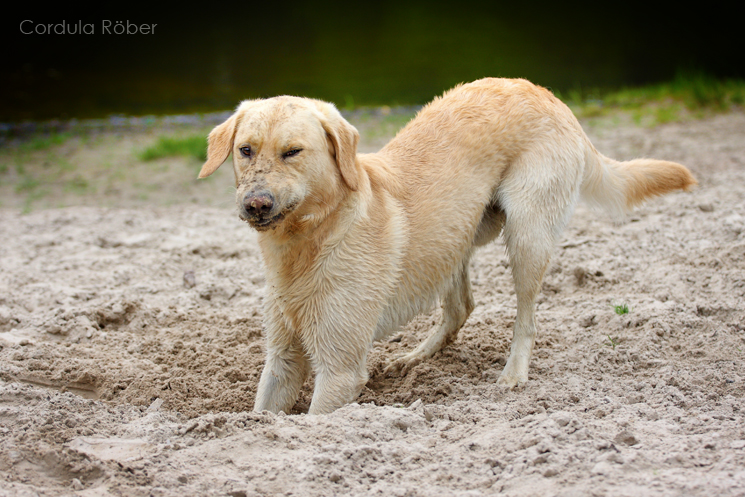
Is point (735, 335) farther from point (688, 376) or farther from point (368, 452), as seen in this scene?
point (368, 452)

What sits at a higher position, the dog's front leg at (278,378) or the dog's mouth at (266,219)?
the dog's mouth at (266,219)

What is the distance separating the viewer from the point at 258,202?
293 cm

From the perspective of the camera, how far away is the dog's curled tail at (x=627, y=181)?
4.09 m

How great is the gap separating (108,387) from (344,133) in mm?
1902

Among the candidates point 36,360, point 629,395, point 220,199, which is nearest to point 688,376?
point 629,395

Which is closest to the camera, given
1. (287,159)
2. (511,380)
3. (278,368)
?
(287,159)

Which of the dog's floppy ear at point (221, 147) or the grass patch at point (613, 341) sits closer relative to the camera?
the dog's floppy ear at point (221, 147)

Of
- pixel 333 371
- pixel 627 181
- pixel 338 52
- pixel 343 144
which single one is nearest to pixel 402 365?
pixel 333 371

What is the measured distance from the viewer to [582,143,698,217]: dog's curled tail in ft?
13.4

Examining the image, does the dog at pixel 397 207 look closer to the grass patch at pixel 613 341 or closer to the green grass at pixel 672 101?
the grass patch at pixel 613 341

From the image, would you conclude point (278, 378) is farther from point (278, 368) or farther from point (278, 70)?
point (278, 70)

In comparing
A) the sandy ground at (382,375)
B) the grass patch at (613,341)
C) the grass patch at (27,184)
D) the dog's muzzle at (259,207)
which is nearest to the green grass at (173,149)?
the grass patch at (27,184)

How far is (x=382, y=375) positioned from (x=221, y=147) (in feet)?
5.39

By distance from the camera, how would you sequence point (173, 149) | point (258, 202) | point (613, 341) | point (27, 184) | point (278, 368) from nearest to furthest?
point (258, 202) → point (278, 368) → point (613, 341) → point (27, 184) → point (173, 149)
